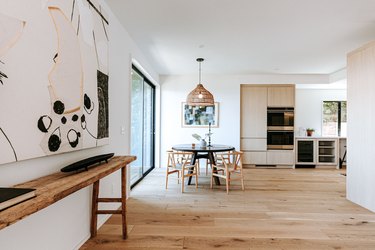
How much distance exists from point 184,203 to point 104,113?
1810 millimetres

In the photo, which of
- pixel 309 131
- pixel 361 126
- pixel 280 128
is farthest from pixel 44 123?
pixel 309 131

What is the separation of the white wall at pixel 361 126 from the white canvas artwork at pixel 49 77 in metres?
3.53

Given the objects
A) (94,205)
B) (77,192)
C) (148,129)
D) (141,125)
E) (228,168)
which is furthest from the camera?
(148,129)

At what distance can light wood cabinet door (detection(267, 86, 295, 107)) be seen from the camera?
6.44 metres

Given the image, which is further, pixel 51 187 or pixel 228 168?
pixel 228 168

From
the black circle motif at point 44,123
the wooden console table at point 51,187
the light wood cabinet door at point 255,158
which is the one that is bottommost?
the light wood cabinet door at point 255,158

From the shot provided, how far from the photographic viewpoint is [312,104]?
23.1 ft

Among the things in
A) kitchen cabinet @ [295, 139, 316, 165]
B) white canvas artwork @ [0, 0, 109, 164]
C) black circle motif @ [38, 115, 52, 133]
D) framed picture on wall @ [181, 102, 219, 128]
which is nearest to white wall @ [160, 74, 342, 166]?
framed picture on wall @ [181, 102, 219, 128]

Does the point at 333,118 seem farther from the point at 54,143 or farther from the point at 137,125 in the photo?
the point at 54,143

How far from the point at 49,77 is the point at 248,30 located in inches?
111

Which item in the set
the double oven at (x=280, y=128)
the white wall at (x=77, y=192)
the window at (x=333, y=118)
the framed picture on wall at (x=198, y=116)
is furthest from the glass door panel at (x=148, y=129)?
the window at (x=333, y=118)

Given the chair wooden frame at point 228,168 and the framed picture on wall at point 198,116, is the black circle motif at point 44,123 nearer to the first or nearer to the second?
the chair wooden frame at point 228,168

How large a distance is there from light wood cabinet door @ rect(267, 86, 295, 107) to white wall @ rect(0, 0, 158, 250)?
3962mm

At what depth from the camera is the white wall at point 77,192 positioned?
58.3 inches
